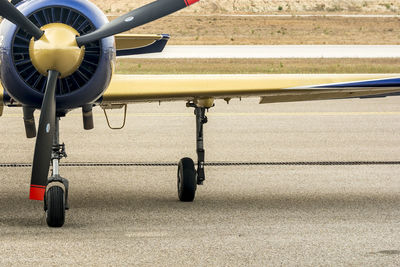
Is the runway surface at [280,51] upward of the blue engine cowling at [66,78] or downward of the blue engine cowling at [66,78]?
downward

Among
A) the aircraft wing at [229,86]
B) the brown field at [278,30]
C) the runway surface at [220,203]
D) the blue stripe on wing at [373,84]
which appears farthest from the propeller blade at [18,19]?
the brown field at [278,30]

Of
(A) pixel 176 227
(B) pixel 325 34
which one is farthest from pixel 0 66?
(B) pixel 325 34

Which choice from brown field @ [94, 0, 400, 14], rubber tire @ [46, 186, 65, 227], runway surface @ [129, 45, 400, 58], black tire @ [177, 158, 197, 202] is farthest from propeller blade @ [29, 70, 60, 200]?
brown field @ [94, 0, 400, 14]

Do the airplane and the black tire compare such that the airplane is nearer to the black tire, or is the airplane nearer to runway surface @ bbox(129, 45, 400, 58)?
the black tire

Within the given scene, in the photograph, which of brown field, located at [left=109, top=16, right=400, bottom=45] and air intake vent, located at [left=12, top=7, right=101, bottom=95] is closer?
air intake vent, located at [left=12, top=7, right=101, bottom=95]

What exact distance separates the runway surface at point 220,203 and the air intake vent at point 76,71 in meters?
1.30

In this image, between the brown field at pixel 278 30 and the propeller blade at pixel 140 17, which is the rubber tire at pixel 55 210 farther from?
the brown field at pixel 278 30

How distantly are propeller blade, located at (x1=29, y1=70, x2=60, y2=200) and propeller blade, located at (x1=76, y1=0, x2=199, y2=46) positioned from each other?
60 centimetres

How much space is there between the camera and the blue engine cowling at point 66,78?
7.91m

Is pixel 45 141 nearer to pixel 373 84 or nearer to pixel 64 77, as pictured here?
pixel 64 77

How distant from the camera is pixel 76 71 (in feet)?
26.3

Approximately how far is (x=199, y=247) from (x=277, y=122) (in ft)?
39.4

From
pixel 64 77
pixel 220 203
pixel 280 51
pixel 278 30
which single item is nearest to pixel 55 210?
pixel 64 77

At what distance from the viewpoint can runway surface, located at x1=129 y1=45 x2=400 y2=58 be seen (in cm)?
4097
